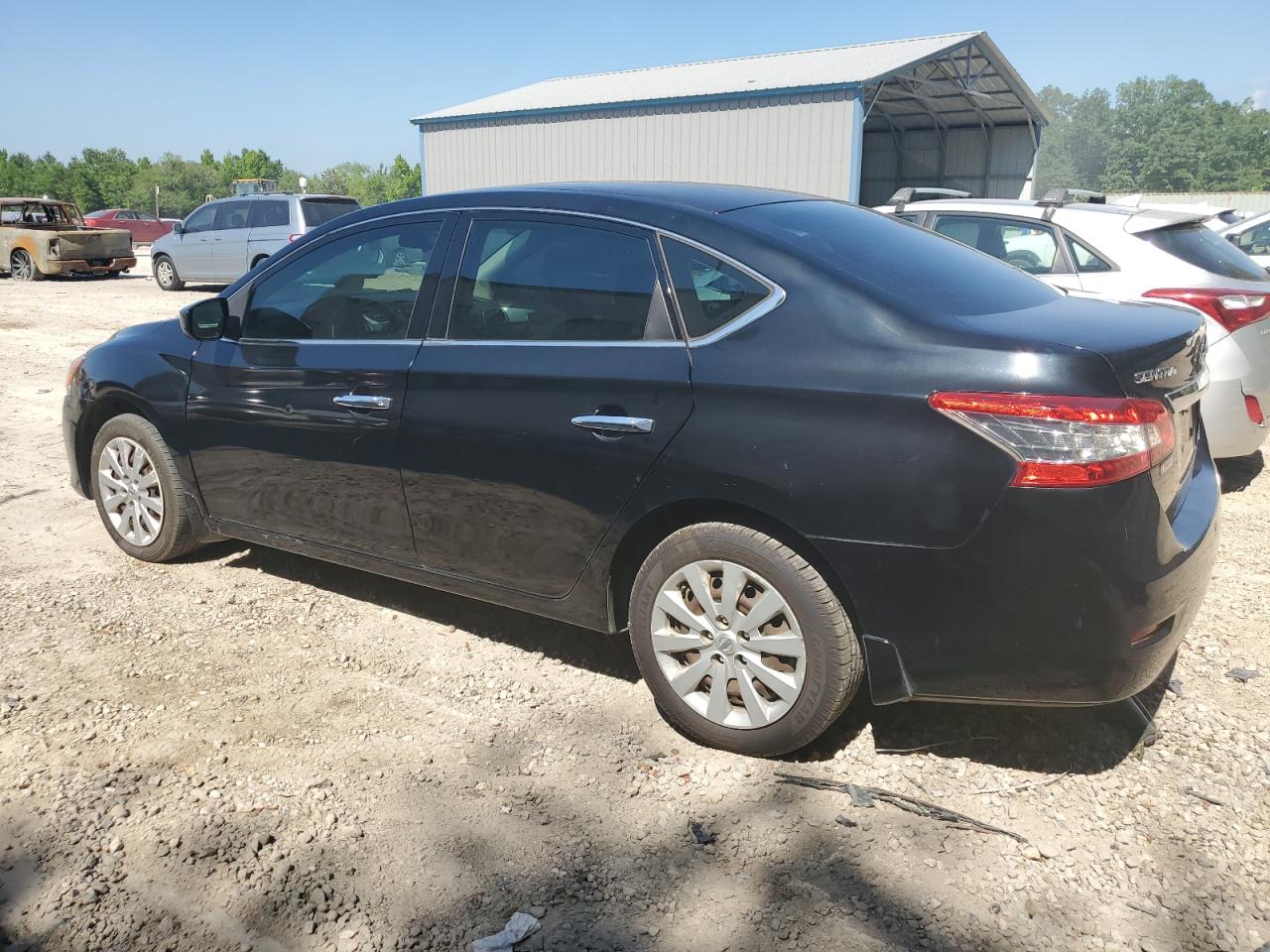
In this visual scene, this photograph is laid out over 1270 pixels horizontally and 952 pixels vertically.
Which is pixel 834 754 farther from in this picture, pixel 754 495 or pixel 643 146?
pixel 643 146

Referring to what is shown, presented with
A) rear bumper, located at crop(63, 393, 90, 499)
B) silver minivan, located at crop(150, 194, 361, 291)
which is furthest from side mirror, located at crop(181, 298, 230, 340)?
silver minivan, located at crop(150, 194, 361, 291)

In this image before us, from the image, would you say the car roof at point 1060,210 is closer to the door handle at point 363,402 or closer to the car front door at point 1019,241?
the car front door at point 1019,241

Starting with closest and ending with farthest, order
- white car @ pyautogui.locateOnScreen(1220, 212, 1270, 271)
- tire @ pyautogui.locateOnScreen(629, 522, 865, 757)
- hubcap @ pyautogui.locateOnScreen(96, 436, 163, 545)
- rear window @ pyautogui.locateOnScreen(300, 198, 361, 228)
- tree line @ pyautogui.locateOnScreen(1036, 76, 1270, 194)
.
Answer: tire @ pyautogui.locateOnScreen(629, 522, 865, 757), hubcap @ pyautogui.locateOnScreen(96, 436, 163, 545), white car @ pyautogui.locateOnScreen(1220, 212, 1270, 271), rear window @ pyautogui.locateOnScreen(300, 198, 361, 228), tree line @ pyautogui.locateOnScreen(1036, 76, 1270, 194)

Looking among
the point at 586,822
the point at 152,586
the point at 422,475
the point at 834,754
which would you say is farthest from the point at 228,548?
the point at 834,754

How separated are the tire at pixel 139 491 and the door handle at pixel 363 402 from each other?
123 centimetres

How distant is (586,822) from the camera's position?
2.84m

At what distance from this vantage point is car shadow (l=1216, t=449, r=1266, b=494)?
6.21 metres

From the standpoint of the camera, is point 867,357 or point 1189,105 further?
point 1189,105

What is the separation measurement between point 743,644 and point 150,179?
6600cm

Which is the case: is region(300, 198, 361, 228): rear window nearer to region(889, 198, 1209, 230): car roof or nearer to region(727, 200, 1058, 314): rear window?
region(889, 198, 1209, 230): car roof

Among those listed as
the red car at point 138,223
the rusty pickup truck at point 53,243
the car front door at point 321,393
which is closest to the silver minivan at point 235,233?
the rusty pickup truck at point 53,243

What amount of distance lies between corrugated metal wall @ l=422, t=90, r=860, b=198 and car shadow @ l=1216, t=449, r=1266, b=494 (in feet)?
35.5

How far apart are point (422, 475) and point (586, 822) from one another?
1383mm

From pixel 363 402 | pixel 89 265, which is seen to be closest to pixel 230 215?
pixel 89 265
